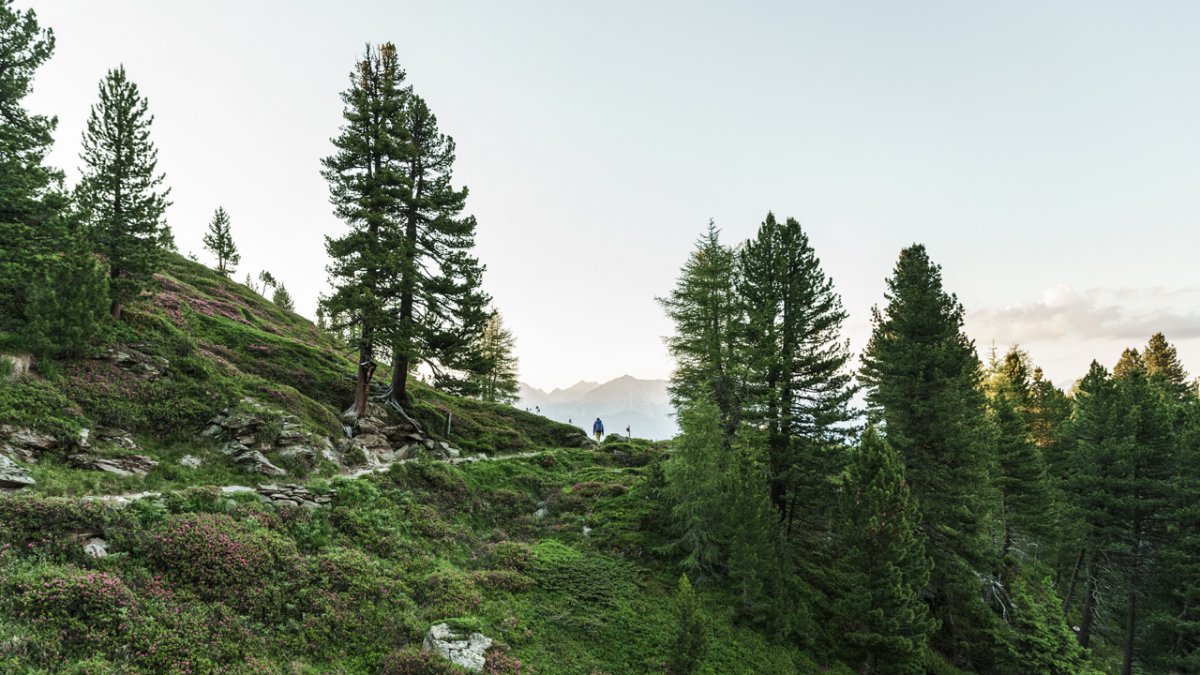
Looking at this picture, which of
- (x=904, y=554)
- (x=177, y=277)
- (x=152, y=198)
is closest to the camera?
(x=904, y=554)

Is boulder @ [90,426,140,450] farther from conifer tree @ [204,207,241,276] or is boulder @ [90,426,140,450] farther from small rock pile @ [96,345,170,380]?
conifer tree @ [204,207,241,276]

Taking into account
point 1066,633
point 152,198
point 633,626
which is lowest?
point 1066,633

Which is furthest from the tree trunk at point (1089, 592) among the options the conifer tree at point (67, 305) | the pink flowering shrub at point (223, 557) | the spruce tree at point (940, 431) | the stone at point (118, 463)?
the conifer tree at point (67, 305)

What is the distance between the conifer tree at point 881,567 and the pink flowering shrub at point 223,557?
1835 cm

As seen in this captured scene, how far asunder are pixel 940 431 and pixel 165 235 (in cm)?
3929

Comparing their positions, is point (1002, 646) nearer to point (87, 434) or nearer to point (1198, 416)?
point (1198, 416)

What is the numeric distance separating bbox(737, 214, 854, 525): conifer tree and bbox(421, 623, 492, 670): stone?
14.4m

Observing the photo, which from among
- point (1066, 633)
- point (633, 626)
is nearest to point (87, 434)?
point (633, 626)

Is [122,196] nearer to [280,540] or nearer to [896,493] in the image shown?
[280,540]

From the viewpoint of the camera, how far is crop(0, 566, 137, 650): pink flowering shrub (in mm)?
7629

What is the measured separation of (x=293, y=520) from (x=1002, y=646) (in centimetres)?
3070

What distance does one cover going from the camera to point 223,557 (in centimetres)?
1066

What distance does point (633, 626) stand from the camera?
46.4 feet

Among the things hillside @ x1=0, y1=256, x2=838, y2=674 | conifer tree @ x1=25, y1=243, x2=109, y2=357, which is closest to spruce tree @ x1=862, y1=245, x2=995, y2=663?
hillside @ x1=0, y1=256, x2=838, y2=674
